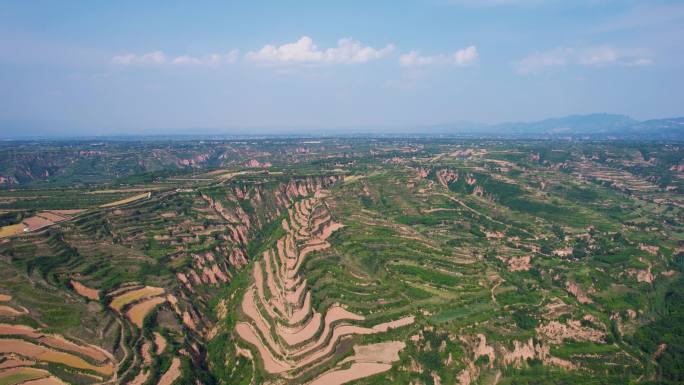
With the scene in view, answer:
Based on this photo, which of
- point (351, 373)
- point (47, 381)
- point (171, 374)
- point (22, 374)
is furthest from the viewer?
point (171, 374)

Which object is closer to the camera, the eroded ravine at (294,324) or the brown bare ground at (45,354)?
the brown bare ground at (45,354)

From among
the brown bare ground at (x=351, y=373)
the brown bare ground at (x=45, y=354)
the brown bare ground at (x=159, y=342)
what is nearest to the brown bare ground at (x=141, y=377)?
the brown bare ground at (x=45, y=354)

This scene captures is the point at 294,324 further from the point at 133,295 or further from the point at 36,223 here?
the point at 36,223

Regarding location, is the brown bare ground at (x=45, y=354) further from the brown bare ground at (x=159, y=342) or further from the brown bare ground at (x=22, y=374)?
the brown bare ground at (x=159, y=342)

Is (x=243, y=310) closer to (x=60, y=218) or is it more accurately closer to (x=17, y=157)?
(x=60, y=218)

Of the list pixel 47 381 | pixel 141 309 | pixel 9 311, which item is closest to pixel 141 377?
pixel 47 381

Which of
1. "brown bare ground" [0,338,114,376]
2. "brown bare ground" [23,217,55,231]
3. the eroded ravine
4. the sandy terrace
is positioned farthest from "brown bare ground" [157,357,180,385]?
"brown bare ground" [23,217,55,231]

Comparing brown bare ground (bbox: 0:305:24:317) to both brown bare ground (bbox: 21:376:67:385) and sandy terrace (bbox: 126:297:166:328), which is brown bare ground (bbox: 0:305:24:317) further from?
brown bare ground (bbox: 21:376:67:385)

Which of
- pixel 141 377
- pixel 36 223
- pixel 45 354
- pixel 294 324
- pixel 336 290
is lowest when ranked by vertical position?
pixel 141 377

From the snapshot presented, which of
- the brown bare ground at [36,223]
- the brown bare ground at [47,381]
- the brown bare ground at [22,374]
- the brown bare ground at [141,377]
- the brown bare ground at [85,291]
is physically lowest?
the brown bare ground at [141,377]
